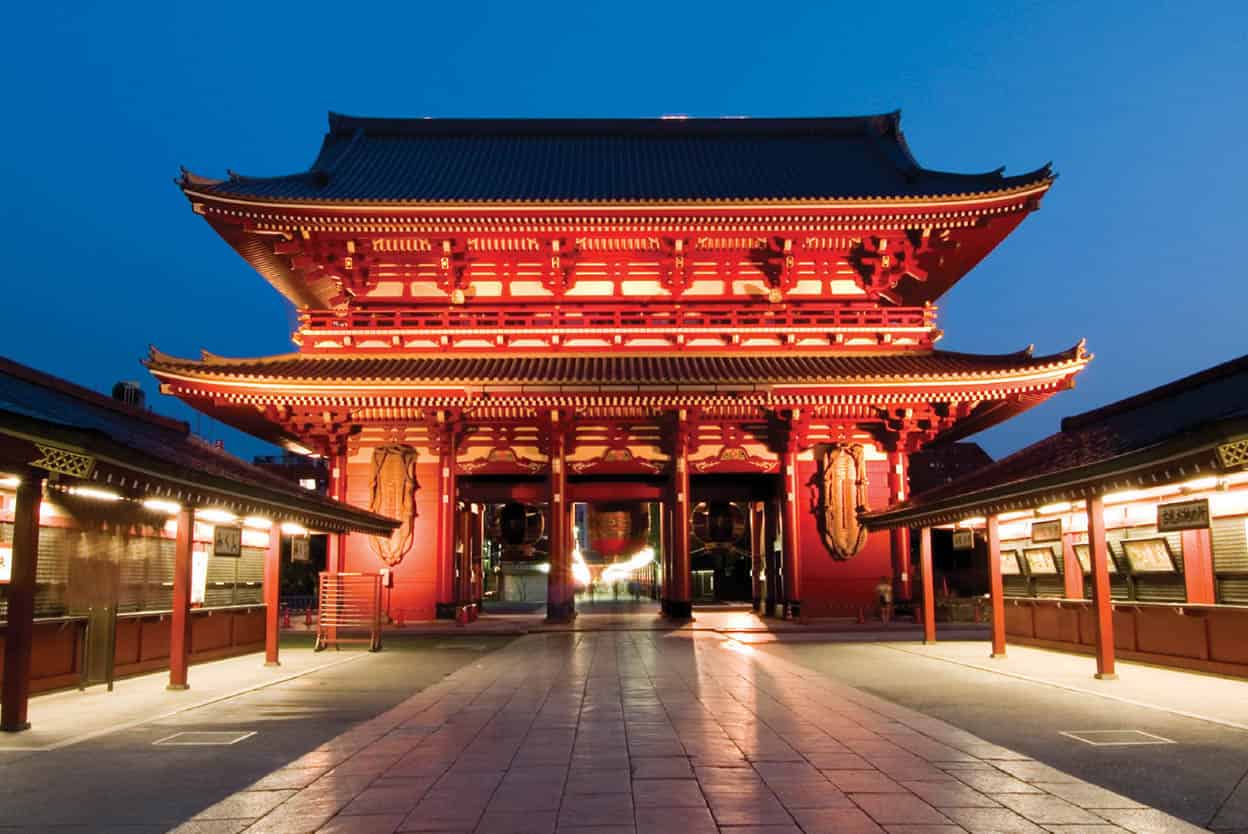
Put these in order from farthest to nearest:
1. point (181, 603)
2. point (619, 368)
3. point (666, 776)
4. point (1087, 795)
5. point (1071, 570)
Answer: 1. point (619, 368)
2. point (1071, 570)
3. point (181, 603)
4. point (666, 776)
5. point (1087, 795)

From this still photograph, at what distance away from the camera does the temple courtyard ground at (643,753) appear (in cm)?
576

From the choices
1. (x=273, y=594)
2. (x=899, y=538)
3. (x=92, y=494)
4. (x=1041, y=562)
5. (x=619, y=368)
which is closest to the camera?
(x=92, y=494)

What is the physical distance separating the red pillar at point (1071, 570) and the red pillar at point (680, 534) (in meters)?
8.81

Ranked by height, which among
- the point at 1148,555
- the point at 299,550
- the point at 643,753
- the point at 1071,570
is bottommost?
the point at 643,753

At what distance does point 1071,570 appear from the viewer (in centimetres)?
1645

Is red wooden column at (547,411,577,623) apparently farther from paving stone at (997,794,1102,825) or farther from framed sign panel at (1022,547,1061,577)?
paving stone at (997,794,1102,825)

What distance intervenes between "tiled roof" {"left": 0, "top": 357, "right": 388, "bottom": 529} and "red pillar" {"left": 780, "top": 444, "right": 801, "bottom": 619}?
11.0m

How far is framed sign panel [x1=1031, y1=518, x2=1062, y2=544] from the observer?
16.2 m

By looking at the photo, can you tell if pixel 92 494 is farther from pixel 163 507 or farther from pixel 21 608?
pixel 21 608

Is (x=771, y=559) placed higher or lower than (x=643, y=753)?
higher

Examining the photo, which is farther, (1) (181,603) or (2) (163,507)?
(2) (163,507)

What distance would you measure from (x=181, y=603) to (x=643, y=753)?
288 inches

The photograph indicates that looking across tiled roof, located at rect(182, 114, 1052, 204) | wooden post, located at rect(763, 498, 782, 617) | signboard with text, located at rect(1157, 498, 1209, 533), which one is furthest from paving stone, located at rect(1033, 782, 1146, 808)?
tiled roof, located at rect(182, 114, 1052, 204)

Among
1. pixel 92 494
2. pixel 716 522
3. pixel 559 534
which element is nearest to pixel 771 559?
pixel 716 522
